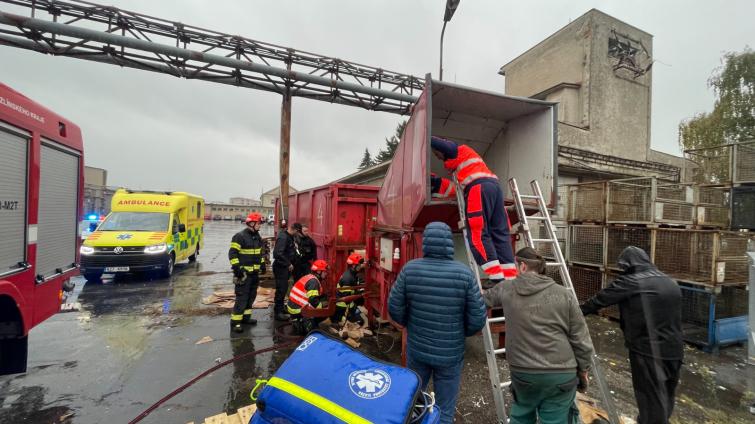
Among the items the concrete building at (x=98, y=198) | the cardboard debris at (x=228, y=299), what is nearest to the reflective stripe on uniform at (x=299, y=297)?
the cardboard debris at (x=228, y=299)

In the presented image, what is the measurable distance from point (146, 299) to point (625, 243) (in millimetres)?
9986

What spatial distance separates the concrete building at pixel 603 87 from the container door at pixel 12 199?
15926 millimetres

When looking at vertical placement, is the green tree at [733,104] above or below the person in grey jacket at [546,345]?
above

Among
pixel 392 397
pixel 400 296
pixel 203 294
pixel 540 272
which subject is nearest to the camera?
pixel 392 397

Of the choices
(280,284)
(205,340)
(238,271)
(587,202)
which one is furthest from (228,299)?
(587,202)

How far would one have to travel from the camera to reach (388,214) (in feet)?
14.6

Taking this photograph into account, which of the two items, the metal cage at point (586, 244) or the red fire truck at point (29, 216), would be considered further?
the metal cage at point (586, 244)

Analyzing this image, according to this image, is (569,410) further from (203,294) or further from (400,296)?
(203,294)

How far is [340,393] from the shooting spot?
1405 millimetres

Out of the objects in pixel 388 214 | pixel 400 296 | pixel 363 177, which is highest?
pixel 363 177

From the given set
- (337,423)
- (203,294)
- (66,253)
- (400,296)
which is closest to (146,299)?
(203,294)

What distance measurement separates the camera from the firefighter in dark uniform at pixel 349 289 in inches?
195

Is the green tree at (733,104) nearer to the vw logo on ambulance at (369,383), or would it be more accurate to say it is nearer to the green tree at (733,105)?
the green tree at (733,105)

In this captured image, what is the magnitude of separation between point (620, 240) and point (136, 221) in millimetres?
11704
